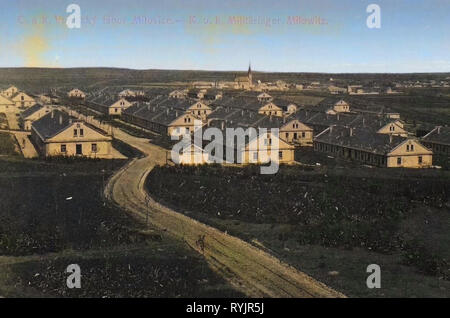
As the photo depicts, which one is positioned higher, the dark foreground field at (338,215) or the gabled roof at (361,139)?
the gabled roof at (361,139)

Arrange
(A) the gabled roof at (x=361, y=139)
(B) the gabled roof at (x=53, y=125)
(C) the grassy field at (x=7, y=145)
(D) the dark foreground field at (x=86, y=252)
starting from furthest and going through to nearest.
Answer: (C) the grassy field at (x=7, y=145) → (B) the gabled roof at (x=53, y=125) → (A) the gabled roof at (x=361, y=139) → (D) the dark foreground field at (x=86, y=252)

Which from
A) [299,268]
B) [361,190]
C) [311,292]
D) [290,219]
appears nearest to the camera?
[311,292]

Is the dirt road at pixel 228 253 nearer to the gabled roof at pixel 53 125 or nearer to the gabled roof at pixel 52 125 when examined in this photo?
the gabled roof at pixel 53 125

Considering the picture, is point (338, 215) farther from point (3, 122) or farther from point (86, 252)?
point (3, 122)

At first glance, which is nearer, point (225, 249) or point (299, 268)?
point (299, 268)

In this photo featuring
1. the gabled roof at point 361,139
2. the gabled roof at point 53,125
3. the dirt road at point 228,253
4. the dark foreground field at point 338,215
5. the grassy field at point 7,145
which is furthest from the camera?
the grassy field at point 7,145

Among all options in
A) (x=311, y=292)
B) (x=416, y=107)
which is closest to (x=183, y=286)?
(x=311, y=292)

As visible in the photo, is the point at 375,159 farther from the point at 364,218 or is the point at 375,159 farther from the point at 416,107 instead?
the point at 416,107

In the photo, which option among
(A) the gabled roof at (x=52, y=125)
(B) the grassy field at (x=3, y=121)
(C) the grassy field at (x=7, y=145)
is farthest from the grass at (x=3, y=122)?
(A) the gabled roof at (x=52, y=125)
